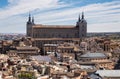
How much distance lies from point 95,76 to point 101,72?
3.10m

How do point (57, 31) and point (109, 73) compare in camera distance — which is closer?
point (109, 73)

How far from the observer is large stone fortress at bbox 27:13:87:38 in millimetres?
109625

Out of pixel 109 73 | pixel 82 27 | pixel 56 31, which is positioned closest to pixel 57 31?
pixel 56 31

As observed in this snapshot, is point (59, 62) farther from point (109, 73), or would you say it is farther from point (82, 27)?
point (82, 27)

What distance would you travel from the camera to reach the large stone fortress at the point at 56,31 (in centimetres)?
→ 10962

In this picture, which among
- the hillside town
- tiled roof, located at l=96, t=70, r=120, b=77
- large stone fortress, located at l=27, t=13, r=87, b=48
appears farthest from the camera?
large stone fortress, located at l=27, t=13, r=87, b=48

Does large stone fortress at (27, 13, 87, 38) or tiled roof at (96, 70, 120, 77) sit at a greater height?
tiled roof at (96, 70, 120, 77)

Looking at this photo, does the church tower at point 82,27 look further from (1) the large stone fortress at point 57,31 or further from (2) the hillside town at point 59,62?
(2) the hillside town at point 59,62

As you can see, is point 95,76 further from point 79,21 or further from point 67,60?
point 79,21

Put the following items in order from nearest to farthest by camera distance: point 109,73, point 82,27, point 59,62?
point 109,73 < point 59,62 < point 82,27

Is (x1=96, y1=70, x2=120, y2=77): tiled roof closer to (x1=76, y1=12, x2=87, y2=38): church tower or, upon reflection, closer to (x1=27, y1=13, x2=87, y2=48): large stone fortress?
(x1=27, y1=13, x2=87, y2=48): large stone fortress

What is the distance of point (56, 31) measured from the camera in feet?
362

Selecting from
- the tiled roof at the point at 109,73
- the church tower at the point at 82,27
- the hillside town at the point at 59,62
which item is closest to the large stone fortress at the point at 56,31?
the church tower at the point at 82,27

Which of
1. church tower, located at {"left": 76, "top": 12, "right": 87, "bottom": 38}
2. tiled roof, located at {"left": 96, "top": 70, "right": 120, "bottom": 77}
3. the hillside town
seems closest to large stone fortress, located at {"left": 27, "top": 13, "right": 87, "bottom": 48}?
church tower, located at {"left": 76, "top": 12, "right": 87, "bottom": 38}
